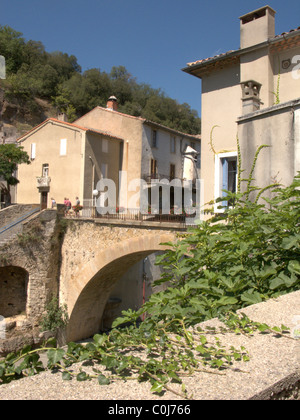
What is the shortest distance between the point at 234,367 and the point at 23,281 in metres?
16.9

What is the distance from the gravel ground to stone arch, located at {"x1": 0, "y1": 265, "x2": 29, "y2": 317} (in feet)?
53.0

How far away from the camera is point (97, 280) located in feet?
56.2

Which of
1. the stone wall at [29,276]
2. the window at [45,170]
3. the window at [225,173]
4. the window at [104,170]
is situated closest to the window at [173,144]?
the window at [104,170]

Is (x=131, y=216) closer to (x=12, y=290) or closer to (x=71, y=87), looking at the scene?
(x=12, y=290)

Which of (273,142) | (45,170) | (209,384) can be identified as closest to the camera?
(209,384)

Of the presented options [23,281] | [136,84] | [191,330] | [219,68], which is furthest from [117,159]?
[136,84]

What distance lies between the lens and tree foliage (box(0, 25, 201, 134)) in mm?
43031

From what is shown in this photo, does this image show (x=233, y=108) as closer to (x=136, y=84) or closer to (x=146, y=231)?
(x=146, y=231)

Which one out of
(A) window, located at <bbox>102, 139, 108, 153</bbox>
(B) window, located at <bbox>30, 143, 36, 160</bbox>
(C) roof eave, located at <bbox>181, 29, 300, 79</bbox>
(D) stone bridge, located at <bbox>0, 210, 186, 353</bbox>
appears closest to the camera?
(C) roof eave, located at <bbox>181, 29, 300, 79</bbox>

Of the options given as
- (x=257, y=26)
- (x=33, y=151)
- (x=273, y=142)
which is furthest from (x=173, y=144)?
(x=273, y=142)

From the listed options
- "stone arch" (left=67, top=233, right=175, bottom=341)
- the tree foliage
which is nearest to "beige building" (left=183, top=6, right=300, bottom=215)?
"stone arch" (left=67, top=233, right=175, bottom=341)

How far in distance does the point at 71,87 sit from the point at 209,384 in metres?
47.3

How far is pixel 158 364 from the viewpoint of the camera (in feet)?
7.29

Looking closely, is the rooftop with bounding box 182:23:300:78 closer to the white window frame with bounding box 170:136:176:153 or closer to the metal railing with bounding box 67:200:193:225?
the metal railing with bounding box 67:200:193:225
